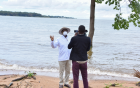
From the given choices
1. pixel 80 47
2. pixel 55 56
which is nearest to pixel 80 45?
pixel 80 47

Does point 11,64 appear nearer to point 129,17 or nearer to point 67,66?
point 67,66

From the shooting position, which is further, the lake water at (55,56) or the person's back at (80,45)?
the lake water at (55,56)

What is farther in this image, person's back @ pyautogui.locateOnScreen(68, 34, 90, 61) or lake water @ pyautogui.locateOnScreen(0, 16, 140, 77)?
lake water @ pyautogui.locateOnScreen(0, 16, 140, 77)

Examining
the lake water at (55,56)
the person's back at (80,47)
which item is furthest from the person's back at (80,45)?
the lake water at (55,56)

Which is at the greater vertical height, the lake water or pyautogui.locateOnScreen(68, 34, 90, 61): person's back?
pyautogui.locateOnScreen(68, 34, 90, 61): person's back

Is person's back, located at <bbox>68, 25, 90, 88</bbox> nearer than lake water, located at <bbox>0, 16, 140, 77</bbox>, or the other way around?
person's back, located at <bbox>68, 25, 90, 88</bbox>

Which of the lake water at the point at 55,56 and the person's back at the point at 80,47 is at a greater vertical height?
the person's back at the point at 80,47

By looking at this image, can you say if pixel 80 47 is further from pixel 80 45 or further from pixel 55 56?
pixel 55 56

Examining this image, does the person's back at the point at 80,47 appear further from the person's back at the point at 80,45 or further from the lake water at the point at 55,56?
the lake water at the point at 55,56

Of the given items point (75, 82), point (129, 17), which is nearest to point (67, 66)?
point (75, 82)

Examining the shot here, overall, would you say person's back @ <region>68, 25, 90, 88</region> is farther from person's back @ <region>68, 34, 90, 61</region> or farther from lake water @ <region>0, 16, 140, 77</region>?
lake water @ <region>0, 16, 140, 77</region>

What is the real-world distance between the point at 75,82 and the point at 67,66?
84 centimetres

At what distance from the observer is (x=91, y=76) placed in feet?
25.7

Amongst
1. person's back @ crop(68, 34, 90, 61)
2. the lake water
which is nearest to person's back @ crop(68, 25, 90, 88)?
person's back @ crop(68, 34, 90, 61)
